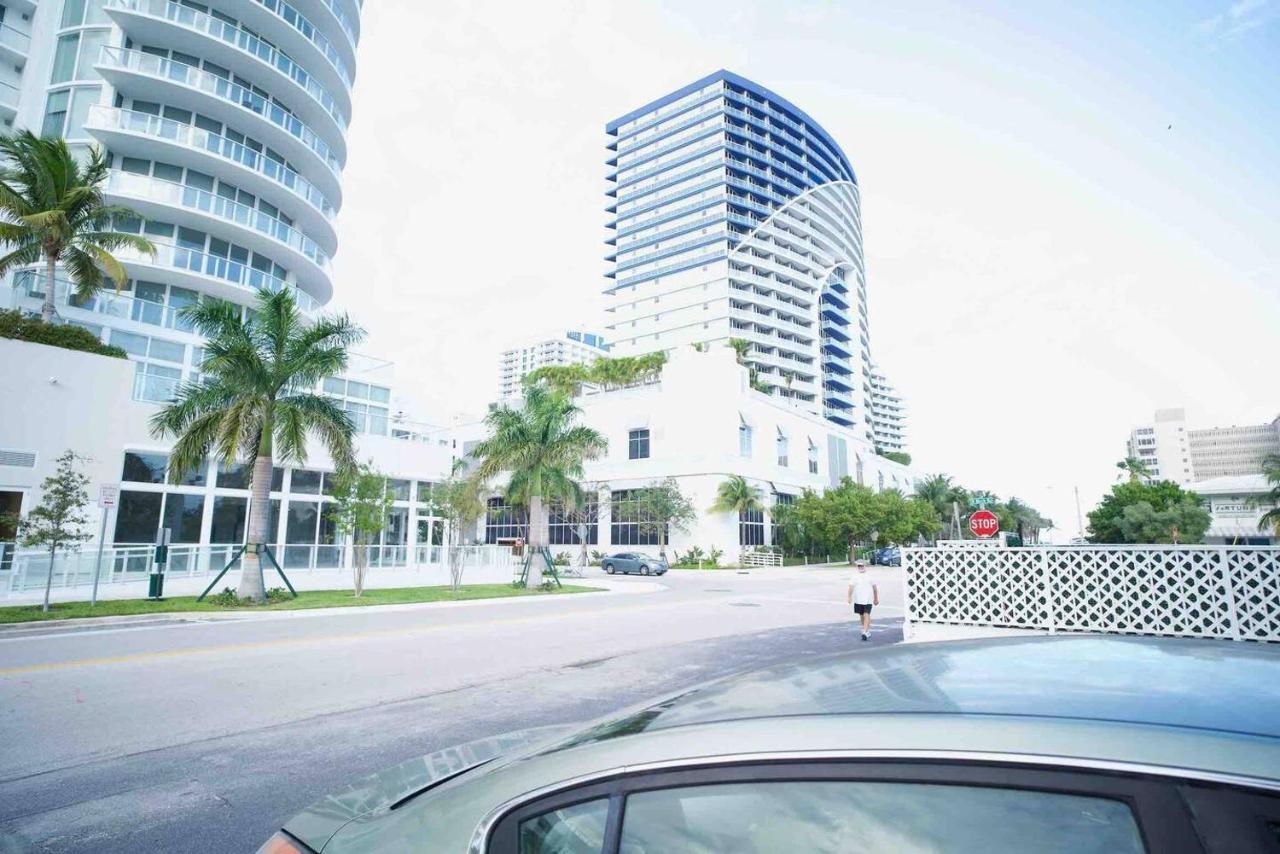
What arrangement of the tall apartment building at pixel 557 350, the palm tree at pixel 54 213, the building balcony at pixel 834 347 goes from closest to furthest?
the palm tree at pixel 54 213 < the building balcony at pixel 834 347 < the tall apartment building at pixel 557 350

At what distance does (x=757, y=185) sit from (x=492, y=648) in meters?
99.8

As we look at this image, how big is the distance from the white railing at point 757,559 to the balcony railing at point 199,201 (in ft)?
117

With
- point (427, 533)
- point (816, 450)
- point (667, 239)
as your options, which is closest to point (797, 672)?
point (427, 533)

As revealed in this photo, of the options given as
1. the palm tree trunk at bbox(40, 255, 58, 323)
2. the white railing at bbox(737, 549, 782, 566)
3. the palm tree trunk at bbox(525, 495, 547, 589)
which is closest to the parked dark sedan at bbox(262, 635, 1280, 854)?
the palm tree trunk at bbox(525, 495, 547, 589)

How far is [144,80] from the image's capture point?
29125 millimetres

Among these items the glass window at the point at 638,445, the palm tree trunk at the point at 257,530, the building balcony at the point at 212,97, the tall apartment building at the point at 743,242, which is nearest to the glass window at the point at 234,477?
the palm tree trunk at the point at 257,530

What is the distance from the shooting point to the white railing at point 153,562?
A: 16.4 m

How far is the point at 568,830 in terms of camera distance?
1.48 metres

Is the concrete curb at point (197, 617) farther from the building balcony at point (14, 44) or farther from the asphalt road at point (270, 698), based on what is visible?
the building balcony at point (14, 44)

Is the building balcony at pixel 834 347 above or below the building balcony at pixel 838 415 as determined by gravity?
above

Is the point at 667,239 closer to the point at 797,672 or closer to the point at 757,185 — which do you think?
the point at 757,185

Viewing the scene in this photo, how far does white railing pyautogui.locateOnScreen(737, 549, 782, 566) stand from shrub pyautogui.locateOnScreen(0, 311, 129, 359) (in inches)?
1539

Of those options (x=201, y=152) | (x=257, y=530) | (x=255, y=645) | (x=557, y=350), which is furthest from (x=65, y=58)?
(x=557, y=350)

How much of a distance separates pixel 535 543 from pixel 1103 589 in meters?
20.3
